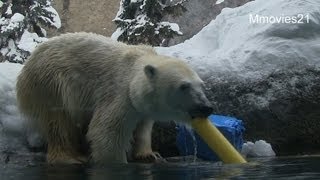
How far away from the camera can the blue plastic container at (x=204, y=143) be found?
607 centimetres

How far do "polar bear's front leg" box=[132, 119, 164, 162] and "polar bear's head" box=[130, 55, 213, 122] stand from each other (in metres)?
0.44

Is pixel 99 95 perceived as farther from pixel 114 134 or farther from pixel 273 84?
pixel 273 84

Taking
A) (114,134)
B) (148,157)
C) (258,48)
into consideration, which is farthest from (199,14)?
(114,134)

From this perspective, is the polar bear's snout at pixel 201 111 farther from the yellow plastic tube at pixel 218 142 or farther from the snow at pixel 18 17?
the snow at pixel 18 17

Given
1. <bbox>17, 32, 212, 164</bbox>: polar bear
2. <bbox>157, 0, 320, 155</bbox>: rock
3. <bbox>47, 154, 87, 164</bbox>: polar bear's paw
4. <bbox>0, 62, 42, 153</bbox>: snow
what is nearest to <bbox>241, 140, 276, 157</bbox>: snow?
<bbox>157, 0, 320, 155</bbox>: rock

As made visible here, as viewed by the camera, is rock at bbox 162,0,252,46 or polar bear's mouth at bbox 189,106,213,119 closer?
polar bear's mouth at bbox 189,106,213,119

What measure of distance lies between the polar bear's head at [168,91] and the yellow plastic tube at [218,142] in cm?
10

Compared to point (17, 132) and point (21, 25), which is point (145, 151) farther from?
point (21, 25)

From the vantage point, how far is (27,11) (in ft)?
46.9

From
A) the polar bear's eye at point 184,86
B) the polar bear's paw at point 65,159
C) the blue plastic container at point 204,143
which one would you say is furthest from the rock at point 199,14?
the polar bear's eye at point 184,86

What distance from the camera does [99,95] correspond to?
6.00 meters

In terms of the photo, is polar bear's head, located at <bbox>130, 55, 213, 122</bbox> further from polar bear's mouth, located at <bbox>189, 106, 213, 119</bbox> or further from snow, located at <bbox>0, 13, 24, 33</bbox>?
snow, located at <bbox>0, 13, 24, 33</bbox>

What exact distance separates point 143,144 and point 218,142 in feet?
3.95

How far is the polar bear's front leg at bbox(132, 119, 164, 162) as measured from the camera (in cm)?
614
